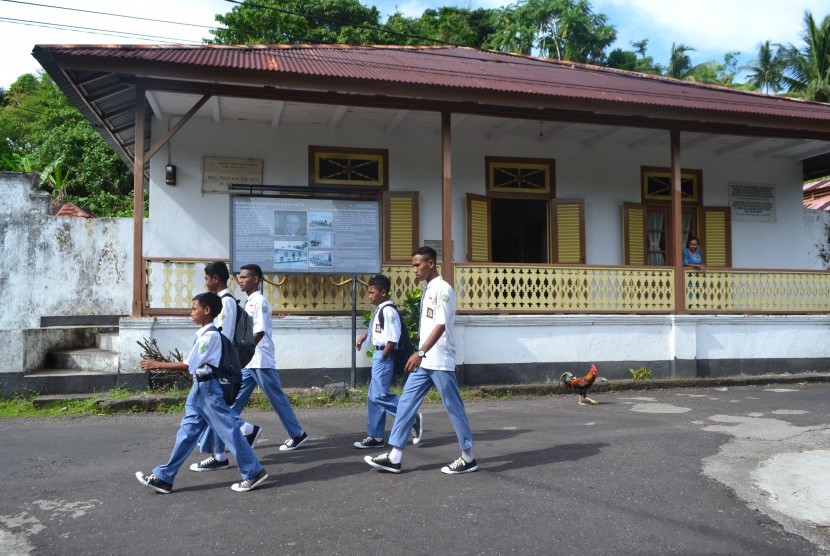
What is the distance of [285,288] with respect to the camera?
31.1ft

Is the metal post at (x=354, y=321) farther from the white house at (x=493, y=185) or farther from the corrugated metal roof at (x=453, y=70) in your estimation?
the corrugated metal roof at (x=453, y=70)

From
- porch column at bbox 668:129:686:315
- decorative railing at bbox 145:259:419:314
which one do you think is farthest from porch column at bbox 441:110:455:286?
porch column at bbox 668:129:686:315

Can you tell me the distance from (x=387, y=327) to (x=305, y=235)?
3417 mm

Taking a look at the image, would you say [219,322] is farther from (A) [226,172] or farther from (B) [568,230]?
(B) [568,230]

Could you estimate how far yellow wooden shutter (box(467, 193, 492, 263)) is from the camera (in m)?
11.8

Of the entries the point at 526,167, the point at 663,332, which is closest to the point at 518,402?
the point at 663,332

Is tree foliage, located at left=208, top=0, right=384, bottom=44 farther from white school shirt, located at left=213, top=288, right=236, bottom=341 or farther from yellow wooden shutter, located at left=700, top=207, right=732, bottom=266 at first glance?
white school shirt, located at left=213, top=288, right=236, bottom=341

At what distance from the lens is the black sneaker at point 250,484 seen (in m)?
4.75

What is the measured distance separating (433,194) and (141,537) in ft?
28.0

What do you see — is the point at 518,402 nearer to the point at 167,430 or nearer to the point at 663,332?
the point at 663,332

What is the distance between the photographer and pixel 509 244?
1611 cm

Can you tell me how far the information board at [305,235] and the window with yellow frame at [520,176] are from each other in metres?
3.47

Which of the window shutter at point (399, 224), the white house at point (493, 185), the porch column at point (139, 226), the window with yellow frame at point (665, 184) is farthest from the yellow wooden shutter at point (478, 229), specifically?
the porch column at point (139, 226)

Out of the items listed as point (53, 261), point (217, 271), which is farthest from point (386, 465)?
point (53, 261)
